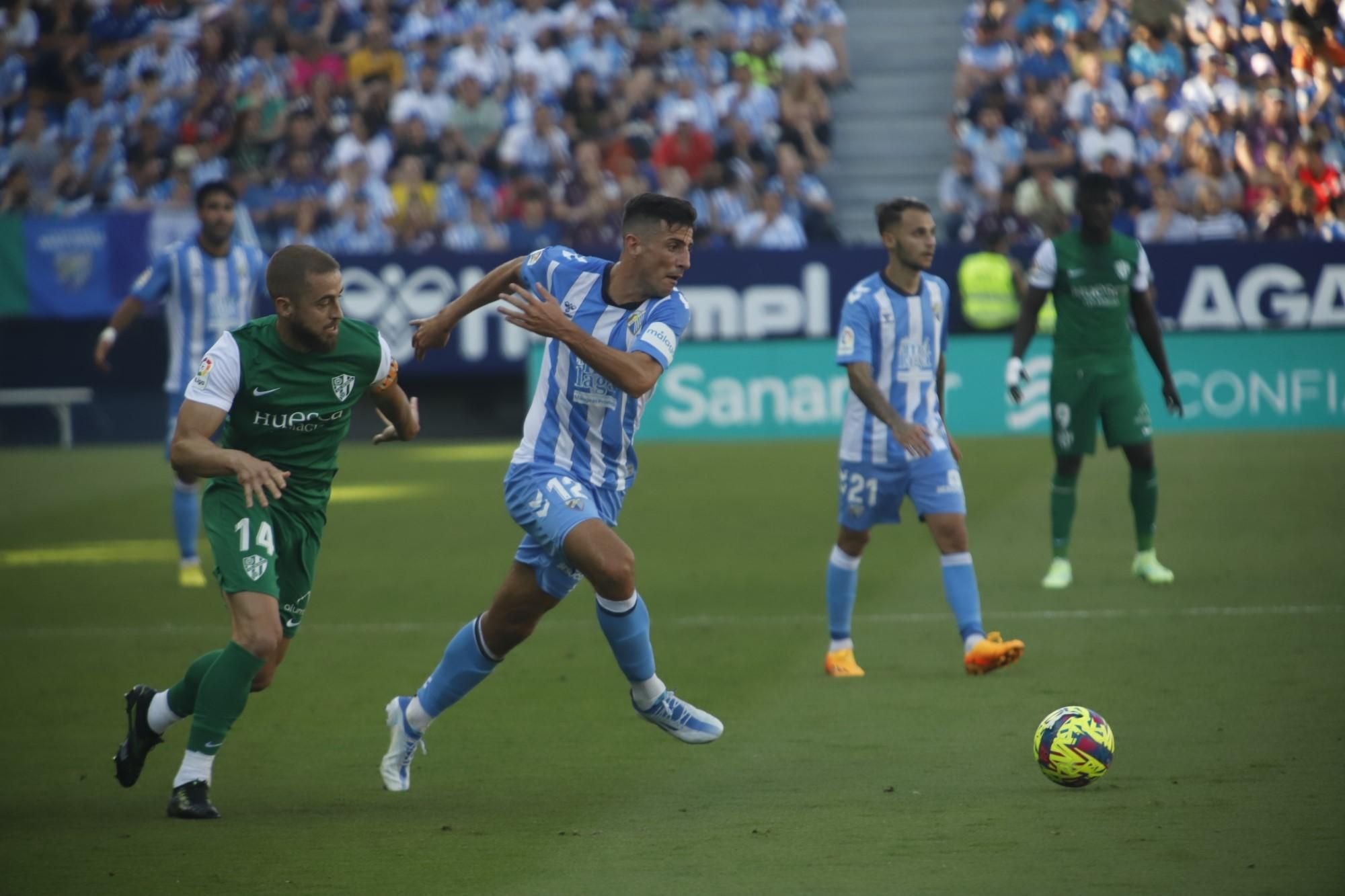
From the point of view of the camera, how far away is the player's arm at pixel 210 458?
558 cm

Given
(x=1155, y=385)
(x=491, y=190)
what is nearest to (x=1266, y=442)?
(x=1155, y=385)

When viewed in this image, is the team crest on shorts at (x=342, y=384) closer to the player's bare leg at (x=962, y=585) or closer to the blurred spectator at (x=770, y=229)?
the player's bare leg at (x=962, y=585)

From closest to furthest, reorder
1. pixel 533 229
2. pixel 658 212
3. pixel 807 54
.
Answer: pixel 658 212, pixel 533 229, pixel 807 54

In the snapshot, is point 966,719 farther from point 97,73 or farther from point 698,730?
point 97,73

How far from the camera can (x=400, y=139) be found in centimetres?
2166

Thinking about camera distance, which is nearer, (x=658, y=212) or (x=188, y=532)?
(x=658, y=212)

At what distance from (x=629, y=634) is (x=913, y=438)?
2117 millimetres

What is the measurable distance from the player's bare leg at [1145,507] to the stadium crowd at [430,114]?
9.50m

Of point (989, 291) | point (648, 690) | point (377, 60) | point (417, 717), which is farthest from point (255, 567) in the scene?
point (377, 60)

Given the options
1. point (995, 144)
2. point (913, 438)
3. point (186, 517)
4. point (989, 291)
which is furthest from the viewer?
point (995, 144)

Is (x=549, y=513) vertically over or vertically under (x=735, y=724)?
over

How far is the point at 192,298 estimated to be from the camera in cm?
1164

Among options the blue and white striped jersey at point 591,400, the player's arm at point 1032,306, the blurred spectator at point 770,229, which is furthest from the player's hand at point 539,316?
the blurred spectator at point 770,229

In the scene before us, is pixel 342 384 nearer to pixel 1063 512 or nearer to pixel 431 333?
pixel 431 333
